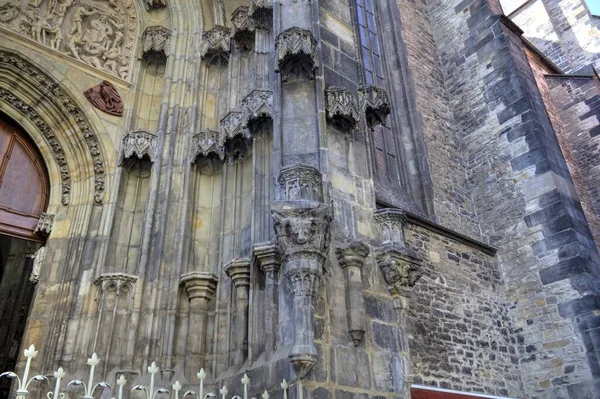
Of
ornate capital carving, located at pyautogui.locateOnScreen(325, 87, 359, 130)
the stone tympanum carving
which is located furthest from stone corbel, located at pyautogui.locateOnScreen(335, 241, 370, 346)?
the stone tympanum carving

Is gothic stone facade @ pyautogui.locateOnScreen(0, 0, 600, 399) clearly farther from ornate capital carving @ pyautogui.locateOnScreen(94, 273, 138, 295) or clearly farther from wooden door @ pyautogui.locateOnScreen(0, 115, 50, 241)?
wooden door @ pyautogui.locateOnScreen(0, 115, 50, 241)

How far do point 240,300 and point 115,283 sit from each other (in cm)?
133

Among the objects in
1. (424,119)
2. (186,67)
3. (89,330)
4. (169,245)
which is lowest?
(89,330)

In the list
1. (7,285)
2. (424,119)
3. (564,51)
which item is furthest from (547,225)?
(564,51)

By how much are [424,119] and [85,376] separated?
28.2ft

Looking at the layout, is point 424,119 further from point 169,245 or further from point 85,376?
point 85,376

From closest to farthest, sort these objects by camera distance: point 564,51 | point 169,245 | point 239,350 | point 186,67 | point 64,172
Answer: point 239,350 < point 169,245 < point 64,172 < point 186,67 < point 564,51

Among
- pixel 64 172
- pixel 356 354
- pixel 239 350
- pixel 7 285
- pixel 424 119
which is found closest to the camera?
pixel 356 354

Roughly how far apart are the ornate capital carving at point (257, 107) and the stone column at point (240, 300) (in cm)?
158

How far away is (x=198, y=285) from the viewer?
5.24 meters

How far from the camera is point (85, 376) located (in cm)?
476

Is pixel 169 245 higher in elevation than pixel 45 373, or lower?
higher

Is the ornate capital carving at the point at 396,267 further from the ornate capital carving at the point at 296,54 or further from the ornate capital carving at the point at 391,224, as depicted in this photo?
the ornate capital carving at the point at 296,54


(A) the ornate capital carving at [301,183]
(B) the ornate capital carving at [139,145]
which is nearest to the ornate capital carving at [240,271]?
(A) the ornate capital carving at [301,183]
